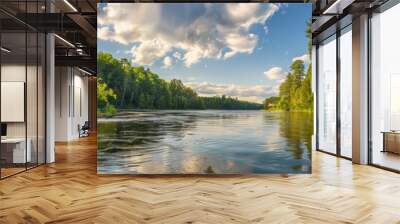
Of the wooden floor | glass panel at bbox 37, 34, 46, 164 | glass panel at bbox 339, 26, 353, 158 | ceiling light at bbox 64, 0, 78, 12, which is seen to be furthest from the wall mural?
glass panel at bbox 339, 26, 353, 158

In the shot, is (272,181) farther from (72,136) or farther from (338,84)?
(72,136)

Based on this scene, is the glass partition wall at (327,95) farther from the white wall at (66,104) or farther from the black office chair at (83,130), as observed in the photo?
the black office chair at (83,130)

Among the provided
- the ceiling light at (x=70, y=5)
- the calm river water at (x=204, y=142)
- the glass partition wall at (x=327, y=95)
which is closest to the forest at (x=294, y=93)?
the calm river water at (x=204, y=142)

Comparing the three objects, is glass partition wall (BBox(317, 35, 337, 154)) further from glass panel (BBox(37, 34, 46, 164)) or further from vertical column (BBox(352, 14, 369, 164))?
glass panel (BBox(37, 34, 46, 164))

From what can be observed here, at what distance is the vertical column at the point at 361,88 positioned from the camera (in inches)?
283

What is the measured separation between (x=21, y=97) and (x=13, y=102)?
24 centimetres

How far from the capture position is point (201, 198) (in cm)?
445

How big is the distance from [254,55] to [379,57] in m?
2.72

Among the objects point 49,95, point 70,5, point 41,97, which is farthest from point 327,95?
point 41,97

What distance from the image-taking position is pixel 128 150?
5.82 m

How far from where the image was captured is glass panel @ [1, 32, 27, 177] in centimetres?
574

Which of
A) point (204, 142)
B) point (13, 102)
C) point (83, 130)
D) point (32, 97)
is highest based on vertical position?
point (32, 97)

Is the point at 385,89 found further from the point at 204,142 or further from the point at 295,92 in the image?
the point at 204,142

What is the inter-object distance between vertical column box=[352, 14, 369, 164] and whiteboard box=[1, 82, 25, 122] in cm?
637
